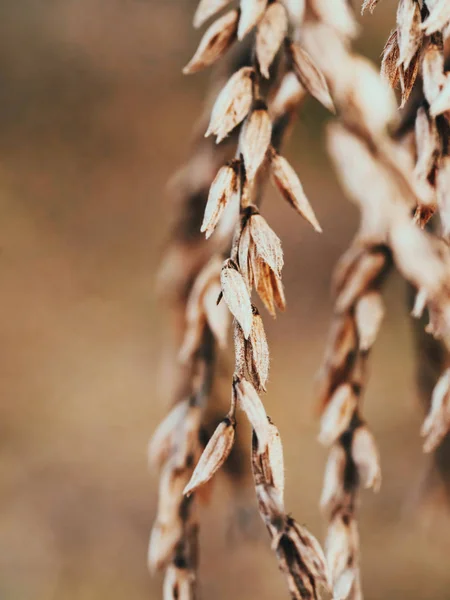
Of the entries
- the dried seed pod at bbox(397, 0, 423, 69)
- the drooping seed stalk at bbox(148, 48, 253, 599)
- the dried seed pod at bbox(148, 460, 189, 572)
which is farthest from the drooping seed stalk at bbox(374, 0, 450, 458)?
the dried seed pod at bbox(148, 460, 189, 572)

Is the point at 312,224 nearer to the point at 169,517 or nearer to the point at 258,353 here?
the point at 258,353

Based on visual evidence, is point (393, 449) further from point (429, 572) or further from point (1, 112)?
point (1, 112)

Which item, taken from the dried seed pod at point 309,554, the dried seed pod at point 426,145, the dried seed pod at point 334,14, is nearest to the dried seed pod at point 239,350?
the dried seed pod at point 309,554

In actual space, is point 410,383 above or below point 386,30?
below

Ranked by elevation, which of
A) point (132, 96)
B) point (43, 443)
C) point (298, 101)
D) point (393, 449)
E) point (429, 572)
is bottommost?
point (429, 572)

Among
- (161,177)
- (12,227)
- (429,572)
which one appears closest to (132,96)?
(161,177)

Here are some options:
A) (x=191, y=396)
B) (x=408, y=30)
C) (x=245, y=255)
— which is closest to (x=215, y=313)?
(x=191, y=396)
